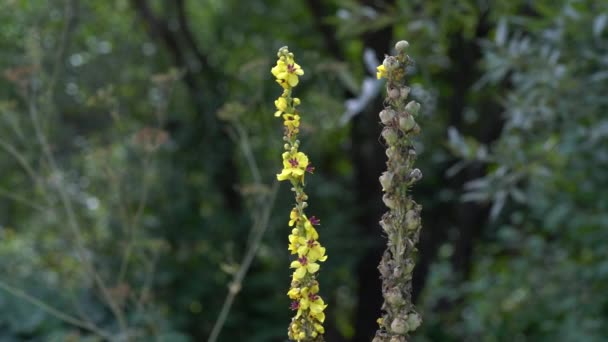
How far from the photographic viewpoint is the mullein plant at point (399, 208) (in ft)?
3.58

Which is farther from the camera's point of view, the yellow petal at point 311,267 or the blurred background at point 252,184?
the blurred background at point 252,184

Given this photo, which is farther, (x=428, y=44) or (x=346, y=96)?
(x=346, y=96)

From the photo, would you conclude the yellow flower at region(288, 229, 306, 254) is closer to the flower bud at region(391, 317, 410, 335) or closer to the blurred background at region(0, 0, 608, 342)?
the flower bud at region(391, 317, 410, 335)

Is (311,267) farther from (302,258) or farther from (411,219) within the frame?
(411,219)

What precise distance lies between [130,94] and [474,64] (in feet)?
7.57

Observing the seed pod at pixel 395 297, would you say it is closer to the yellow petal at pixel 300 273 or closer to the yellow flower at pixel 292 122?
the yellow petal at pixel 300 273

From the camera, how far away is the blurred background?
174 inches

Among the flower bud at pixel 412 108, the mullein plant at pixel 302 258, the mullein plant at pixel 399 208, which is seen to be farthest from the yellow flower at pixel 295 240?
the flower bud at pixel 412 108

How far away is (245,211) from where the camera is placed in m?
5.43

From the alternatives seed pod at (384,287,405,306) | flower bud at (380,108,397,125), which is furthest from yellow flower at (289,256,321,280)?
flower bud at (380,108,397,125)

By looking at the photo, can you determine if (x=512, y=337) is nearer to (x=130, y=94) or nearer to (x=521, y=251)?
(x=521, y=251)

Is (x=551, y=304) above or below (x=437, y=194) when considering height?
below

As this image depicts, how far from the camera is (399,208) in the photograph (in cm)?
110

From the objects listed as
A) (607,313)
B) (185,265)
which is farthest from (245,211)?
(607,313)
